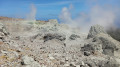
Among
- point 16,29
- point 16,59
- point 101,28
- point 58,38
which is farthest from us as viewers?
point 16,29

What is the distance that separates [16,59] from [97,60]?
6271 millimetres

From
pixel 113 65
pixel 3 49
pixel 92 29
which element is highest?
pixel 92 29

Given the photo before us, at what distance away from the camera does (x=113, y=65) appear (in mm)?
12039

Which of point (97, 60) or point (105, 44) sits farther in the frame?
point (105, 44)

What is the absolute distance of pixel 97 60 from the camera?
1269 centimetres

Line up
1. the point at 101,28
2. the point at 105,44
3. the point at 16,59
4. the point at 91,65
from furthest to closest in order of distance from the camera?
the point at 101,28, the point at 105,44, the point at 91,65, the point at 16,59

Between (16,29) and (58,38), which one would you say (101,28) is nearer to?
(58,38)

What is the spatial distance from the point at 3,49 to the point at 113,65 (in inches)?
313

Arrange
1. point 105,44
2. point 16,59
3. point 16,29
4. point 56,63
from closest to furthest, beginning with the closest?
point 16,59 → point 56,63 → point 105,44 → point 16,29

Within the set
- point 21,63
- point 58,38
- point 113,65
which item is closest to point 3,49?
point 21,63

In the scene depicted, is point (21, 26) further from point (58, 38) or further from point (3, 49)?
point (3, 49)

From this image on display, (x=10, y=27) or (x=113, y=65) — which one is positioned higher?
(x=10, y=27)

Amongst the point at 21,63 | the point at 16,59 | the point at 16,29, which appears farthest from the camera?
the point at 16,29

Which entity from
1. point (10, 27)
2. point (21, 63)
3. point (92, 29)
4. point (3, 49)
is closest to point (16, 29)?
point (10, 27)
